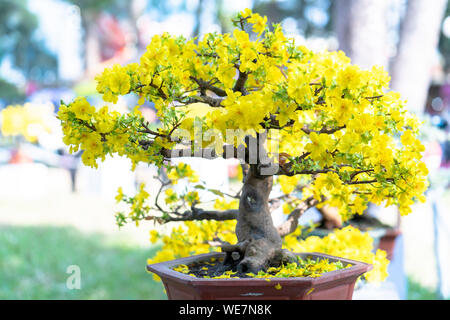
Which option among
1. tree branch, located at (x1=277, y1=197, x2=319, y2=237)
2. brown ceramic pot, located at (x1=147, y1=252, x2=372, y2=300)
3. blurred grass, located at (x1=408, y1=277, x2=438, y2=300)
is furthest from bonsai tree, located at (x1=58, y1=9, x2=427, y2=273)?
blurred grass, located at (x1=408, y1=277, x2=438, y2=300)

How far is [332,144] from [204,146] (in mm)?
314

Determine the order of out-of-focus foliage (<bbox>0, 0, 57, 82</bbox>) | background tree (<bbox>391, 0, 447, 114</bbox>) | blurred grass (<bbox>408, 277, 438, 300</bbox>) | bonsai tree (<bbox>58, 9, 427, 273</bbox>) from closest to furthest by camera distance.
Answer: bonsai tree (<bbox>58, 9, 427, 273</bbox>), blurred grass (<bbox>408, 277, 438, 300</bbox>), background tree (<bbox>391, 0, 447, 114</bbox>), out-of-focus foliage (<bbox>0, 0, 57, 82</bbox>)

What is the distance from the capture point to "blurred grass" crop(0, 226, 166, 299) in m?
A: 3.25

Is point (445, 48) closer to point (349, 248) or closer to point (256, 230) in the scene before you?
point (349, 248)

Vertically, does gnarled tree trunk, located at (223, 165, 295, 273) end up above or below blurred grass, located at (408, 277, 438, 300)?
above

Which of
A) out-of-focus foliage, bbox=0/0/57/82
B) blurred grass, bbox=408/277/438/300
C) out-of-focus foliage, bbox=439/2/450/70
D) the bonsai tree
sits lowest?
blurred grass, bbox=408/277/438/300

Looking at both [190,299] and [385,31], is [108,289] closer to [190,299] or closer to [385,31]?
[190,299]

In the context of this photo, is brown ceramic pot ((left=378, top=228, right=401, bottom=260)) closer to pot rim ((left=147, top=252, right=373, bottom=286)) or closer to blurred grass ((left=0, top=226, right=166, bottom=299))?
pot rim ((left=147, top=252, right=373, bottom=286))

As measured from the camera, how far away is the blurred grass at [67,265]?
3.25 meters

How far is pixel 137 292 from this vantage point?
10.7 feet

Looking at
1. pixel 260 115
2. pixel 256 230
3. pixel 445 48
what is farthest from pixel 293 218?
pixel 445 48

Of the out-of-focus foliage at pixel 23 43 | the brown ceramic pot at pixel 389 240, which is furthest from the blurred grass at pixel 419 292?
the out-of-focus foliage at pixel 23 43

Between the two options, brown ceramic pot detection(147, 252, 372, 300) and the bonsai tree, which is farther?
brown ceramic pot detection(147, 252, 372, 300)
